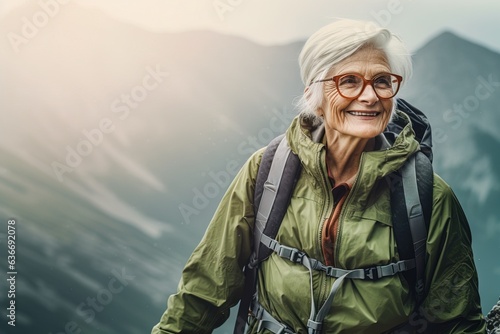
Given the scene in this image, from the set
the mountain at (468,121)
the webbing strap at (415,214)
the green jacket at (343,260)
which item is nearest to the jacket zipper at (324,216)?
the green jacket at (343,260)

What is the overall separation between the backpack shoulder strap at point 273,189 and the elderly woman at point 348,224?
0.03m

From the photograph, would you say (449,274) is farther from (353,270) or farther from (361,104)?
(361,104)

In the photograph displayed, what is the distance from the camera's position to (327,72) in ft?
5.66

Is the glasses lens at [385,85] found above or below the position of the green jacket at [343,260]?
above

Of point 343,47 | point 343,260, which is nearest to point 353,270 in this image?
point 343,260

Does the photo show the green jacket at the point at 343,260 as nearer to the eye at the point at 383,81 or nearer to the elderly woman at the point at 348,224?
the elderly woman at the point at 348,224

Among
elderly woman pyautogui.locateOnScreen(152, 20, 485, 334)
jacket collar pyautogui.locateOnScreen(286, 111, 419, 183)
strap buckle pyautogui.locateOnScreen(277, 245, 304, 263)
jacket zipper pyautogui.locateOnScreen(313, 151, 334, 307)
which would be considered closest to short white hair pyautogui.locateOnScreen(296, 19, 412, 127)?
elderly woman pyautogui.locateOnScreen(152, 20, 485, 334)

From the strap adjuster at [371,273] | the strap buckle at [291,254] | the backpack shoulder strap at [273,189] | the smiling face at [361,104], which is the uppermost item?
the smiling face at [361,104]

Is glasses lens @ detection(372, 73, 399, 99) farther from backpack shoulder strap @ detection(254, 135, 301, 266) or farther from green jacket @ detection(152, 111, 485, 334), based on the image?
backpack shoulder strap @ detection(254, 135, 301, 266)

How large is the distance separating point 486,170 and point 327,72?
1950 mm

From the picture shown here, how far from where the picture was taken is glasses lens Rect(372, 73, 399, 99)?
5.60 feet

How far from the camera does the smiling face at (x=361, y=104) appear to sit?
1693 millimetres

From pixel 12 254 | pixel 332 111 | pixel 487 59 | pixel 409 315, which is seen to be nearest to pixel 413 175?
pixel 332 111

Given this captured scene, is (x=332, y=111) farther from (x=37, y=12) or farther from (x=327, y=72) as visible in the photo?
(x=37, y=12)
